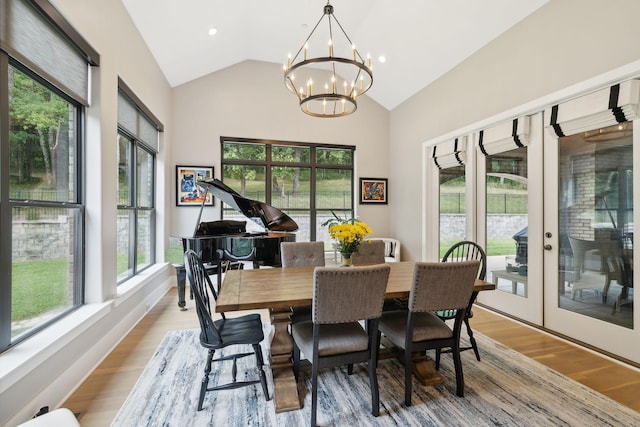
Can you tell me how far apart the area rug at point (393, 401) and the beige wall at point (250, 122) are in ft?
11.9

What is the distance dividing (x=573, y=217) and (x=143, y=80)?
5.18 metres

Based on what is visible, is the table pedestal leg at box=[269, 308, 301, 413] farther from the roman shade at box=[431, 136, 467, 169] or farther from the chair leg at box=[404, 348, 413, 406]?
the roman shade at box=[431, 136, 467, 169]

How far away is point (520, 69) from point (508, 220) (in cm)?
180

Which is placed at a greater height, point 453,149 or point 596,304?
point 453,149

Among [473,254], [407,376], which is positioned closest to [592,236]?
[473,254]

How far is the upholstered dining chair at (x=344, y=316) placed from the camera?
176cm

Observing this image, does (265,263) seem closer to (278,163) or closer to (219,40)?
(278,163)

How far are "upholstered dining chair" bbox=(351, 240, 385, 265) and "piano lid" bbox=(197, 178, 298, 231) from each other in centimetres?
152

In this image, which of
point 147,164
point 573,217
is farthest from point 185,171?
point 573,217

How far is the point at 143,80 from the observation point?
3.86m

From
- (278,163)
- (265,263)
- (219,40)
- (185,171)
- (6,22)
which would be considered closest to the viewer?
(6,22)

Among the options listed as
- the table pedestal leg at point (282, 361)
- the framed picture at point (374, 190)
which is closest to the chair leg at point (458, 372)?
the table pedestal leg at point (282, 361)

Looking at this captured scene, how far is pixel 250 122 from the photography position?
5.71 metres

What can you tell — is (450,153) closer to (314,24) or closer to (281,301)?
(314,24)
